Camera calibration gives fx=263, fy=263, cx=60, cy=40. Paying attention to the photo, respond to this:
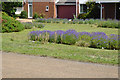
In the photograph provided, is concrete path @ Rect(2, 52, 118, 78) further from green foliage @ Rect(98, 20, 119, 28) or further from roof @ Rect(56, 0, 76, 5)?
roof @ Rect(56, 0, 76, 5)

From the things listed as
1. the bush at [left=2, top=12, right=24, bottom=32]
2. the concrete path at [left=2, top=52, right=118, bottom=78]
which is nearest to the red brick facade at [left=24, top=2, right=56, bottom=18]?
the bush at [left=2, top=12, right=24, bottom=32]

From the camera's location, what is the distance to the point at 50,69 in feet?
29.8

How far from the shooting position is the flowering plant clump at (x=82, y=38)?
1374 centimetres

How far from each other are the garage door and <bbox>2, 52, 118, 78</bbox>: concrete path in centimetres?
2918

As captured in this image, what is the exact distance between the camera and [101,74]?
8281 millimetres

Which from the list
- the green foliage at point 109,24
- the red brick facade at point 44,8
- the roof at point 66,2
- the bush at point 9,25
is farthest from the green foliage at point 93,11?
the bush at point 9,25

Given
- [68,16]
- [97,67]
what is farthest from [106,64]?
[68,16]

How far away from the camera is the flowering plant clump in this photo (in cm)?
1374

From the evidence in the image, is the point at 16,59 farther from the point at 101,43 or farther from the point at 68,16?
the point at 68,16

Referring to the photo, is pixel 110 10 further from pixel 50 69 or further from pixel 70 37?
pixel 50 69

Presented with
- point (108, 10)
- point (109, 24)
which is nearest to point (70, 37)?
point (109, 24)

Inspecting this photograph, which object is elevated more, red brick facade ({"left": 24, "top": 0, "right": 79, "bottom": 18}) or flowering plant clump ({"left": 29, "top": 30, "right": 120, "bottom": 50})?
red brick facade ({"left": 24, "top": 0, "right": 79, "bottom": 18})

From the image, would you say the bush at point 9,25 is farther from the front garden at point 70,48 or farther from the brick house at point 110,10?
the brick house at point 110,10

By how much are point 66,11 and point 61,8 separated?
99cm
